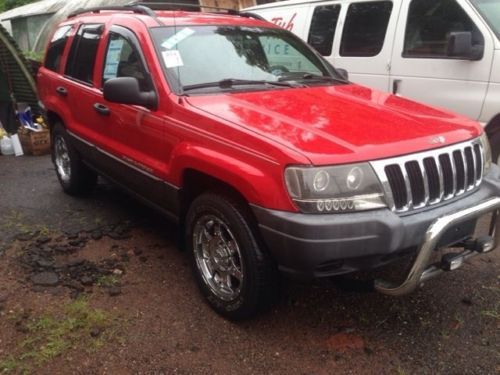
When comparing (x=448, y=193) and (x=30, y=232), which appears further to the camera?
(x=30, y=232)

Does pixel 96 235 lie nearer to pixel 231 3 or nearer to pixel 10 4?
pixel 231 3

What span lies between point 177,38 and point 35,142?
464 centimetres

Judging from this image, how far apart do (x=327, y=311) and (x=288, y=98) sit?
4.52 feet

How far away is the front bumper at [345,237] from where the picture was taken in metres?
2.50

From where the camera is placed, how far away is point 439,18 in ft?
17.2

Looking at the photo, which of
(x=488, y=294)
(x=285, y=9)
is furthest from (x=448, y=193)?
(x=285, y=9)

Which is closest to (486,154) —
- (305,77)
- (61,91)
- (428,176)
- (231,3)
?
(428,176)

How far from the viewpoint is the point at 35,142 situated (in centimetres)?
753

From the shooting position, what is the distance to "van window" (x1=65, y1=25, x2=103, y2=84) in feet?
14.5

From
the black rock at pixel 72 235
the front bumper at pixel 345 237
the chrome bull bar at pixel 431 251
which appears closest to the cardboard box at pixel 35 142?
the black rock at pixel 72 235

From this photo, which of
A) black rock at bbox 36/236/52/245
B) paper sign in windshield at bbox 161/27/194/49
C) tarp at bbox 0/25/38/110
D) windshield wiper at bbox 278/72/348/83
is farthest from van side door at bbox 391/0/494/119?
tarp at bbox 0/25/38/110

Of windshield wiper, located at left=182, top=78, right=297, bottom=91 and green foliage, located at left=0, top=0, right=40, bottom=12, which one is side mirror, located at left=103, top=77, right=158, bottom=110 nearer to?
windshield wiper, located at left=182, top=78, right=297, bottom=91

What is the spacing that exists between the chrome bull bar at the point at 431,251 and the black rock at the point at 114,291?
171cm

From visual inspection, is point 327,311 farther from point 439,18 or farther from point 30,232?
point 439,18
